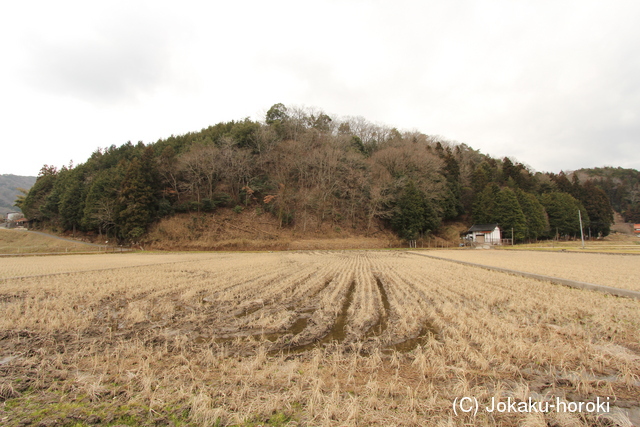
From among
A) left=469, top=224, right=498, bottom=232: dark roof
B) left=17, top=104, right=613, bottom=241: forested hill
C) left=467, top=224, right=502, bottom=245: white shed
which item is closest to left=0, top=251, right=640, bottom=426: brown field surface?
left=17, top=104, right=613, bottom=241: forested hill

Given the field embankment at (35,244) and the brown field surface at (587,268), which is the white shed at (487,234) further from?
the field embankment at (35,244)

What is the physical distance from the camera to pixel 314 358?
3.83 metres

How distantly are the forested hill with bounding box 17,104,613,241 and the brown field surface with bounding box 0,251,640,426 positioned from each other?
31.1 m

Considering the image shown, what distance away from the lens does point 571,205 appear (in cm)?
5516

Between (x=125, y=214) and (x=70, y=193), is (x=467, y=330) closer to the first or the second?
(x=125, y=214)

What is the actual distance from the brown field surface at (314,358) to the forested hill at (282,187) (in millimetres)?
31069

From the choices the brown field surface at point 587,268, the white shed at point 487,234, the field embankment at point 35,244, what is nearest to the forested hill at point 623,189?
the white shed at point 487,234

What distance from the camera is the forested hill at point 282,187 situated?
37.3 meters

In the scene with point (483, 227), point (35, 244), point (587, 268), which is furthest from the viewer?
point (483, 227)

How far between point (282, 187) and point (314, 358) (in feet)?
121

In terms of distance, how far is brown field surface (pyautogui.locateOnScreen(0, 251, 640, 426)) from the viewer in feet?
8.57

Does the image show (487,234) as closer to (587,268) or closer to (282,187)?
(282,187)

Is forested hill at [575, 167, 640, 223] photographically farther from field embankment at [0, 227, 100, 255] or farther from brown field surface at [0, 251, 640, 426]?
field embankment at [0, 227, 100, 255]

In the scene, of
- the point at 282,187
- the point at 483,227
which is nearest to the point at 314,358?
the point at 282,187
